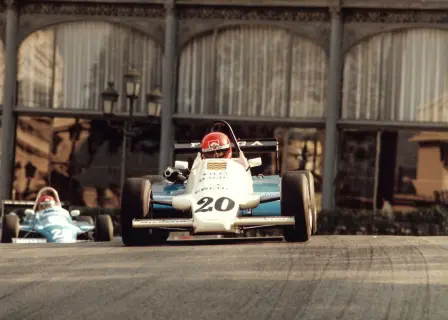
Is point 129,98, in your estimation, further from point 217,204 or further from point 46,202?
point 217,204

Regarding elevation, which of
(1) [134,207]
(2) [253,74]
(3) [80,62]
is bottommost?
(1) [134,207]

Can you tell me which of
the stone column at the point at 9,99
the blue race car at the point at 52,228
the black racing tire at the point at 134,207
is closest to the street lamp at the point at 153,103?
the stone column at the point at 9,99

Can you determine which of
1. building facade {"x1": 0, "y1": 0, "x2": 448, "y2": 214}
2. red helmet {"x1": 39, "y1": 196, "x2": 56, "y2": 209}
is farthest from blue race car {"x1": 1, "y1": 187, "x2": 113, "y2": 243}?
building facade {"x1": 0, "y1": 0, "x2": 448, "y2": 214}

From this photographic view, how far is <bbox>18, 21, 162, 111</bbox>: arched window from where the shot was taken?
35938mm

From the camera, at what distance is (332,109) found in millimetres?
34594

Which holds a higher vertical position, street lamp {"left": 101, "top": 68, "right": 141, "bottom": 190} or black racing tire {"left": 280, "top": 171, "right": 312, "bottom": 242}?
street lamp {"left": 101, "top": 68, "right": 141, "bottom": 190}

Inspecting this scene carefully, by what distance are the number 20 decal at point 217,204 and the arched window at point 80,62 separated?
2183cm

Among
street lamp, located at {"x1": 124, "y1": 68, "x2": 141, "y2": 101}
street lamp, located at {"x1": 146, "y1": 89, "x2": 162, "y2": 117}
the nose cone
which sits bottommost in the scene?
the nose cone

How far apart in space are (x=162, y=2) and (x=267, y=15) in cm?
320

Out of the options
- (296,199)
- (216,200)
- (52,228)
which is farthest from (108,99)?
(296,199)

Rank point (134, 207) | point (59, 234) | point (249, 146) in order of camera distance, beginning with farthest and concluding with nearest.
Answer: point (59, 234), point (249, 146), point (134, 207)

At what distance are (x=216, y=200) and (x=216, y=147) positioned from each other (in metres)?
1.63

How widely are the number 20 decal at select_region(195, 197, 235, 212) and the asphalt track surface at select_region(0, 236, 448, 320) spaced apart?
1.55 feet

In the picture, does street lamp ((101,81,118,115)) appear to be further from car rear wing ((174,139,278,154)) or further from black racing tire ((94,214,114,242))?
car rear wing ((174,139,278,154))
